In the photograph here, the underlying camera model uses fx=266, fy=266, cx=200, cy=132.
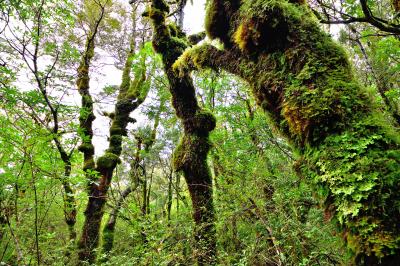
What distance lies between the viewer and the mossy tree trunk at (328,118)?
184 cm

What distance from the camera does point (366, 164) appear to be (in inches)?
77.7

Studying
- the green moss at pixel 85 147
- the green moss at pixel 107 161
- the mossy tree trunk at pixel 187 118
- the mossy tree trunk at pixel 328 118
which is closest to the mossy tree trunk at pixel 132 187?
the green moss at pixel 107 161

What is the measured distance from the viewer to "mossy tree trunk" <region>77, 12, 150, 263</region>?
8.62 meters

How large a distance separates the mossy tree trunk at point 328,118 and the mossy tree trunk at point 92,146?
6102 mm

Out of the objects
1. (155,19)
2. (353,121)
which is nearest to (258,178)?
(353,121)

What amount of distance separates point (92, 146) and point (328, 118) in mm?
9163

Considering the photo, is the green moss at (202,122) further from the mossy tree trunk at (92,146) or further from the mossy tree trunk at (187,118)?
the mossy tree trunk at (92,146)

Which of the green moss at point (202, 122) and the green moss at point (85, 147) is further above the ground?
the green moss at point (85, 147)

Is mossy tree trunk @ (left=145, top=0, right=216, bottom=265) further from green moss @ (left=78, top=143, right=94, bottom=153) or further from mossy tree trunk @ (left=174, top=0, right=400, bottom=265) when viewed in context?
green moss @ (left=78, top=143, right=94, bottom=153)

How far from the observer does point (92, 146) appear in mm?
9875

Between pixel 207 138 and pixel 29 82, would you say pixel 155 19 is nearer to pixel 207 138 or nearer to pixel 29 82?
pixel 207 138

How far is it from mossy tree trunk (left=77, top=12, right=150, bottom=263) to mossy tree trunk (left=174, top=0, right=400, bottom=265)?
20.0ft

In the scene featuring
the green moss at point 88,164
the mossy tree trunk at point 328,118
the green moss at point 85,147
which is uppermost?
the green moss at point 85,147

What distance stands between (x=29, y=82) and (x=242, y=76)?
20.0 ft
